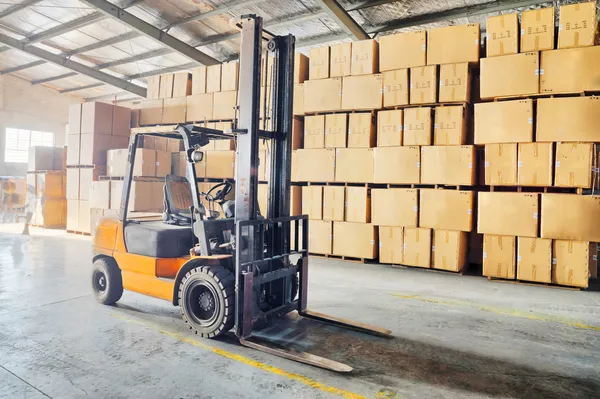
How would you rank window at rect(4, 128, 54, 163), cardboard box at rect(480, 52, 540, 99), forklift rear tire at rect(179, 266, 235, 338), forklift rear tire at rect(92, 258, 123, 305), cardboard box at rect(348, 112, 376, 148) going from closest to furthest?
forklift rear tire at rect(179, 266, 235, 338) → forklift rear tire at rect(92, 258, 123, 305) → cardboard box at rect(480, 52, 540, 99) → cardboard box at rect(348, 112, 376, 148) → window at rect(4, 128, 54, 163)

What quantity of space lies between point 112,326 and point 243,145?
1989 mm

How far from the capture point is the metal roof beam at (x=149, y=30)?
7.69 meters

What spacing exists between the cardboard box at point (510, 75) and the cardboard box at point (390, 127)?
1304mm

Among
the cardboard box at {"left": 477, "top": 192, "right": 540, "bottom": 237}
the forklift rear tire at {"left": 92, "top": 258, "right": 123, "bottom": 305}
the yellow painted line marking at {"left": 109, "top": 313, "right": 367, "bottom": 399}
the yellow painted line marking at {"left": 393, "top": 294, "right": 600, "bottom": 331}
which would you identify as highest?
the cardboard box at {"left": 477, "top": 192, "right": 540, "bottom": 237}

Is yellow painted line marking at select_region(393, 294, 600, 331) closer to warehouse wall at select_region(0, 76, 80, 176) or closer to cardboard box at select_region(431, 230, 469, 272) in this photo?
cardboard box at select_region(431, 230, 469, 272)

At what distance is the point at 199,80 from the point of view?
909 cm

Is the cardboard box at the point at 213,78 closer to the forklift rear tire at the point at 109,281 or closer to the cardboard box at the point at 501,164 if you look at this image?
the forklift rear tire at the point at 109,281

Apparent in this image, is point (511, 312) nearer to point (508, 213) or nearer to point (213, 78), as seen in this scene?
point (508, 213)

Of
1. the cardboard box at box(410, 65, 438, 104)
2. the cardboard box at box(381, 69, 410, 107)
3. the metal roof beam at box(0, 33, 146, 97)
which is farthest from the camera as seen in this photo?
the metal roof beam at box(0, 33, 146, 97)

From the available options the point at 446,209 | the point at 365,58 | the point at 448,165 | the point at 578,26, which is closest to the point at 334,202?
the point at 446,209

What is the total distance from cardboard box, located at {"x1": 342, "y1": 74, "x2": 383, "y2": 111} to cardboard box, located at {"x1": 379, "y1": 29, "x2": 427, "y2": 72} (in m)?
0.27

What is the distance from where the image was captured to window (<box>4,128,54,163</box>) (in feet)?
48.9

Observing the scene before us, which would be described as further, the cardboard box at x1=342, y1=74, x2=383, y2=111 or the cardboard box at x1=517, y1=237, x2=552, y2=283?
the cardboard box at x1=342, y1=74, x2=383, y2=111

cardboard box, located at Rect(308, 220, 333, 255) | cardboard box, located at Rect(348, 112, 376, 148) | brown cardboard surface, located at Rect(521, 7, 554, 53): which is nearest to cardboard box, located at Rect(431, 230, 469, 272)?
Answer: cardboard box, located at Rect(308, 220, 333, 255)
